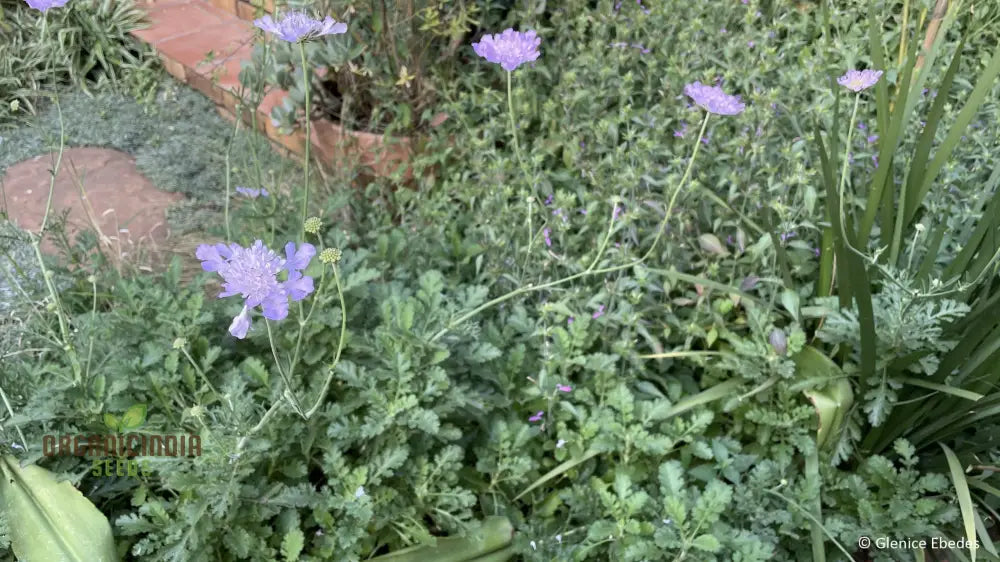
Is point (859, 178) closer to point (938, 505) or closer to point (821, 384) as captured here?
point (821, 384)

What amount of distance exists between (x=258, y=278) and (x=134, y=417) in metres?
0.55

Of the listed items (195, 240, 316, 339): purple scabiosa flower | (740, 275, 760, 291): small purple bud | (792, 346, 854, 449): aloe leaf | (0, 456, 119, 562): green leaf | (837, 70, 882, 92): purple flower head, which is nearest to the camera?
(195, 240, 316, 339): purple scabiosa flower

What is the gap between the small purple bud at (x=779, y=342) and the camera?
144 cm

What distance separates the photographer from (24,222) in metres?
2.33

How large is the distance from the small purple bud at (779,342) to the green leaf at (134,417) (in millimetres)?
1207

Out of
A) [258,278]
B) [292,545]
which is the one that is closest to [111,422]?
[292,545]

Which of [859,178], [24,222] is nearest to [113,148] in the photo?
[24,222]

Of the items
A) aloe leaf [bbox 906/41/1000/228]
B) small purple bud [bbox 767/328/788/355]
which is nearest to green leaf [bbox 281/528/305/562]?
small purple bud [bbox 767/328/788/355]

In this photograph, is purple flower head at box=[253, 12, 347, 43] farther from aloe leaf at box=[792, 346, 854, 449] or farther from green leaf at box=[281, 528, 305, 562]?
aloe leaf at box=[792, 346, 854, 449]

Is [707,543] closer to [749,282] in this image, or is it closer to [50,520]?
[749,282]

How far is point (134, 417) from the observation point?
1.25 meters

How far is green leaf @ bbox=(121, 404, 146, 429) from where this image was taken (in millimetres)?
1244

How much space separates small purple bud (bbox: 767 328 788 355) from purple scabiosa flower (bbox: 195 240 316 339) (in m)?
0.96

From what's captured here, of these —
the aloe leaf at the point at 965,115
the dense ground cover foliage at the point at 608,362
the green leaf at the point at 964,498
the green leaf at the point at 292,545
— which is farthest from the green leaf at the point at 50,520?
the aloe leaf at the point at 965,115
